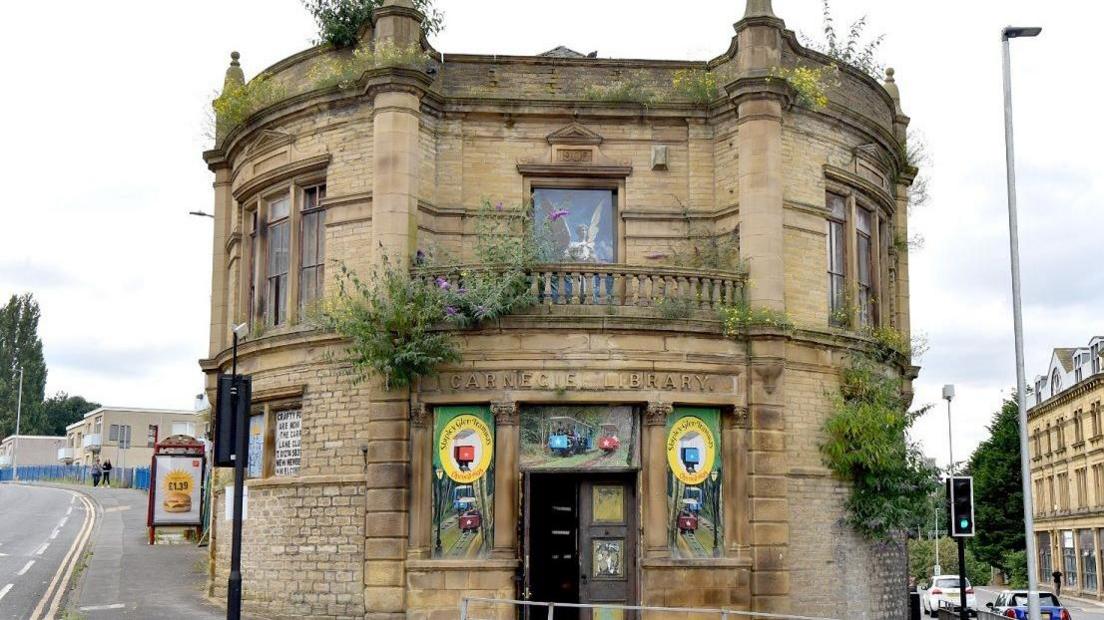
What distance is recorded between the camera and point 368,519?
19.1 m

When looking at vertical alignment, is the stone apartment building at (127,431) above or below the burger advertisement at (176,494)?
above

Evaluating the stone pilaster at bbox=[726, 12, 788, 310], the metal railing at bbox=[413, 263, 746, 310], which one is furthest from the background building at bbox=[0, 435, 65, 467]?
the stone pilaster at bbox=[726, 12, 788, 310]

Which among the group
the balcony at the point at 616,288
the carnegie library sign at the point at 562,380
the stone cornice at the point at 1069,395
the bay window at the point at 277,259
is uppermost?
the stone cornice at the point at 1069,395

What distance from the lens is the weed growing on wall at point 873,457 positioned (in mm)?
20688

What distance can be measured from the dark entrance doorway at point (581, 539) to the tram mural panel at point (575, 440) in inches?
15.9

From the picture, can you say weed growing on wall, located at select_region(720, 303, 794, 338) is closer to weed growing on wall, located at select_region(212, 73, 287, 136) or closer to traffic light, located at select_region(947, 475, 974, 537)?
traffic light, located at select_region(947, 475, 974, 537)

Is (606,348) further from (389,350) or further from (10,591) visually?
(10,591)

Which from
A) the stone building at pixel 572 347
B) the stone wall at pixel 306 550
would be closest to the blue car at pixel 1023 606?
the stone building at pixel 572 347

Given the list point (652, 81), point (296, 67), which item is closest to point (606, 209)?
point (652, 81)

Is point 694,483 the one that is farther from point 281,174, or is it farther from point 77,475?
point 77,475

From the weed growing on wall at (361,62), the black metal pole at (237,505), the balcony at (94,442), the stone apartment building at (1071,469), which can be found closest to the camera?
the black metal pole at (237,505)

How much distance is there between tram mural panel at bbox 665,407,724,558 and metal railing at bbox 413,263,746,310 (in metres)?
1.89

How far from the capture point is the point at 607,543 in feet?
63.6

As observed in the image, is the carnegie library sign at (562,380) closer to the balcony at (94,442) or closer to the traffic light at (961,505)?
the traffic light at (961,505)
